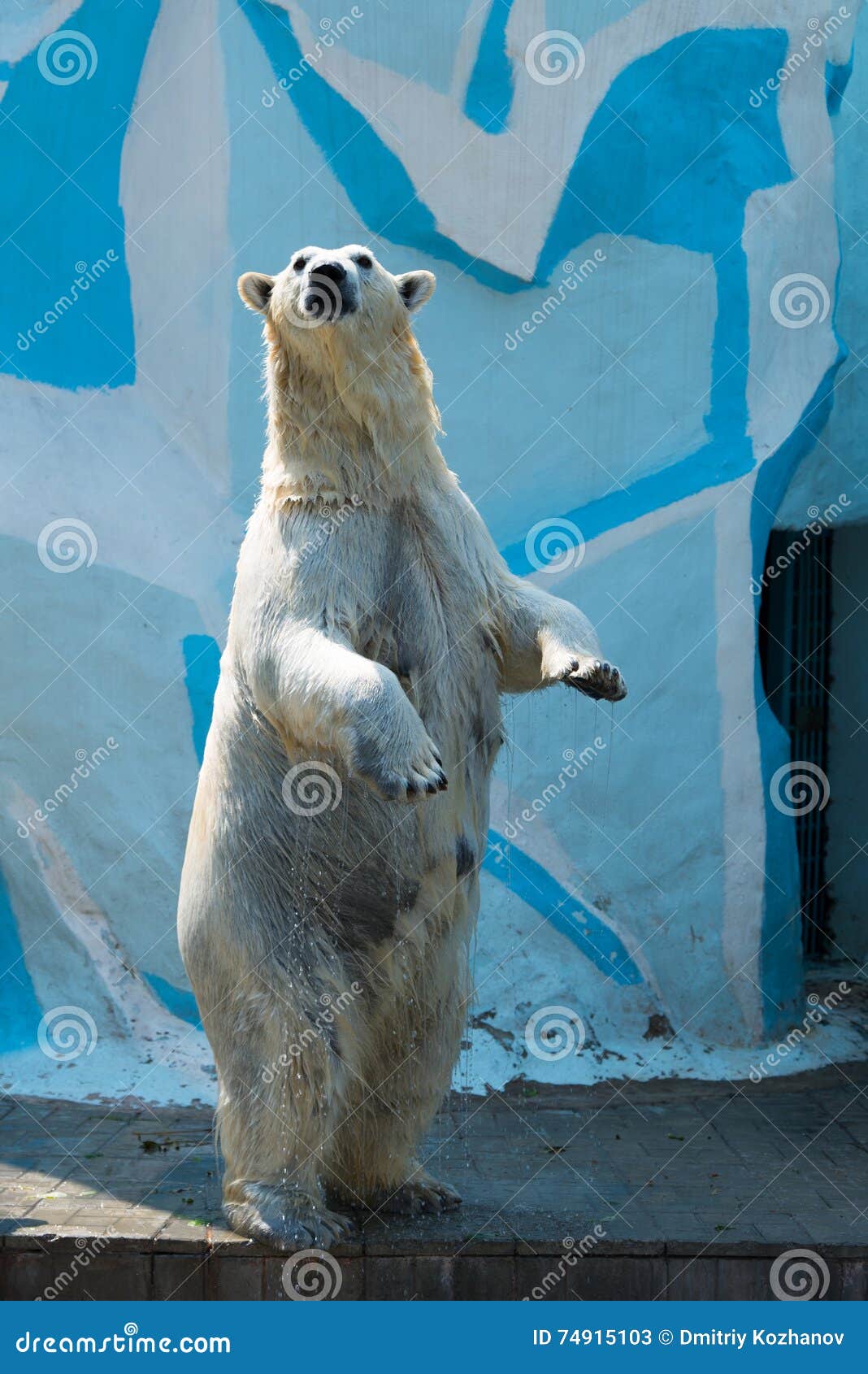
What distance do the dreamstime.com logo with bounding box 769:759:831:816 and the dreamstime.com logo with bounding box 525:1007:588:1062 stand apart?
134 cm

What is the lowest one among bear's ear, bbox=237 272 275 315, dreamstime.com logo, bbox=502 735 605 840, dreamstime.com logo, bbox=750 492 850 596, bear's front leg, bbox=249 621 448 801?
bear's front leg, bbox=249 621 448 801

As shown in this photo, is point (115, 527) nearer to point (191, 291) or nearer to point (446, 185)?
point (191, 291)

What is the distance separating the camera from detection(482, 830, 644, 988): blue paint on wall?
6.50 meters

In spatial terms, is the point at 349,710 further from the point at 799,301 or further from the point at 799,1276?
the point at 799,301

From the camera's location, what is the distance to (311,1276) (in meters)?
3.74

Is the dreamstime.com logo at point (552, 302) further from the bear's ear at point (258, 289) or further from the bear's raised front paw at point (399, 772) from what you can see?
the bear's raised front paw at point (399, 772)

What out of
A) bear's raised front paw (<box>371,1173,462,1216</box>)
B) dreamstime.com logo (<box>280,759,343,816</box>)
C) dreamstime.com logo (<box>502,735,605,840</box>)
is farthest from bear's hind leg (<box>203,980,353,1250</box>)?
dreamstime.com logo (<box>502,735,605,840</box>)

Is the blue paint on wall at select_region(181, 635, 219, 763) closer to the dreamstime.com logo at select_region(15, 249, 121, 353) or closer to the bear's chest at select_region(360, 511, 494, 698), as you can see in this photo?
the dreamstime.com logo at select_region(15, 249, 121, 353)

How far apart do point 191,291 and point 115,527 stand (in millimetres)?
1101

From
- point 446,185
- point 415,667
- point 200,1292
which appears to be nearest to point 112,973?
point 200,1292

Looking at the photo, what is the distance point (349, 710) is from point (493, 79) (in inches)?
169

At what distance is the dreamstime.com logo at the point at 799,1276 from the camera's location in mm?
3877

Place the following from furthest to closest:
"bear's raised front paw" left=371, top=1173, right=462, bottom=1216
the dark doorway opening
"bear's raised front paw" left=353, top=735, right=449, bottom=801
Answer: the dark doorway opening → "bear's raised front paw" left=371, top=1173, right=462, bottom=1216 → "bear's raised front paw" left=353, top=735, right=449, bottom=801

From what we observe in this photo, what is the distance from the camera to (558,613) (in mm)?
3824
